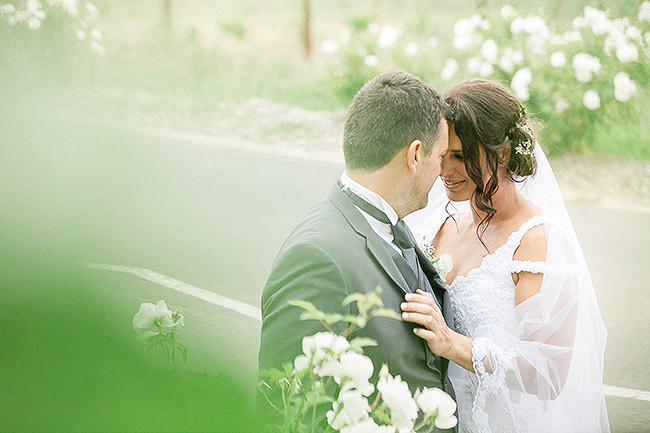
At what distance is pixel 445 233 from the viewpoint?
3578 mm

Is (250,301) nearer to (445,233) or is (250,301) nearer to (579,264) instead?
(445,233)

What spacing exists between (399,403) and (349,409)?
0.25 feet

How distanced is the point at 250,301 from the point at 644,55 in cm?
666

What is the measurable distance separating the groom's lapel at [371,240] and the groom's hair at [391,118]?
16 cm

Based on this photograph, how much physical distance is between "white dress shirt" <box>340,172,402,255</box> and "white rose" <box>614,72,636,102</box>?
7.68 meters

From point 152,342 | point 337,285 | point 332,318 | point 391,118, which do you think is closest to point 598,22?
point 391,118

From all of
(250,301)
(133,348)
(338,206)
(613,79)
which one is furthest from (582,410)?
(613,79)

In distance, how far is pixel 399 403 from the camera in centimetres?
115

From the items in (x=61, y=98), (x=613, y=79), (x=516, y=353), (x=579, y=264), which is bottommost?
(x=613, y=79)

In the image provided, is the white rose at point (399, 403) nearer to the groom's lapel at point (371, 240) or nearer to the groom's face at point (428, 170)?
the groom's lapel at point (371, 240)

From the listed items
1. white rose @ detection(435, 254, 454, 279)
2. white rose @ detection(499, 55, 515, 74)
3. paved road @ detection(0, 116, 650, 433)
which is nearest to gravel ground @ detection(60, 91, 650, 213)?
paved road @ detection(0, 116, 650, 433)

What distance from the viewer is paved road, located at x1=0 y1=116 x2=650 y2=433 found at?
1.44 feet

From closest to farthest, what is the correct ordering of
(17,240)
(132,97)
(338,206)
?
(17,240), (132,97), (338,206)

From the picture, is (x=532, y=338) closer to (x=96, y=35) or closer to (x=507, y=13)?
(x=96, y=35)
